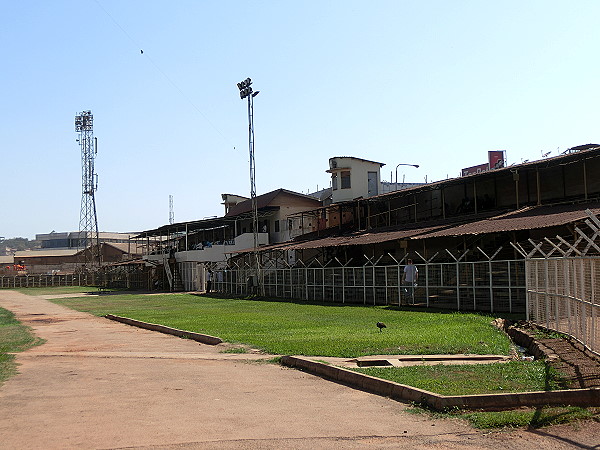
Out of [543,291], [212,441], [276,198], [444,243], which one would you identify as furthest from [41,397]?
[276,198]

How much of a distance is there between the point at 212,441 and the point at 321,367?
533 cm

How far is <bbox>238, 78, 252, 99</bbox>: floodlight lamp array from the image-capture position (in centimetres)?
4659

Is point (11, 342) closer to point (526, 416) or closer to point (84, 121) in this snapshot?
point (526, 416)

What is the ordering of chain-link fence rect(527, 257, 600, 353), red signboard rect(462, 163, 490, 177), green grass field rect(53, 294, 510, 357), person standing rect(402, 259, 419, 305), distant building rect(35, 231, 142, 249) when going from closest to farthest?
chain-link fence rect(527, 257, 600, 353) → green grass field rect(53, 294, 510, 357) → person standing rect(402, 259, 419, 305) → red signboard rect(462, 163, 490, 177) → distant building rect(35, 231, 142, 249)

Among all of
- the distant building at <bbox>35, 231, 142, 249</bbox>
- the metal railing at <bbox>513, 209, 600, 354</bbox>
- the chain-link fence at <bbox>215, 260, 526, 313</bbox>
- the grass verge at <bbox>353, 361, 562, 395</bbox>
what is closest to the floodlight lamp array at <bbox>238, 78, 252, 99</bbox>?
the chain-link fence at <bbox>215, 260, 526, 313</bbox>

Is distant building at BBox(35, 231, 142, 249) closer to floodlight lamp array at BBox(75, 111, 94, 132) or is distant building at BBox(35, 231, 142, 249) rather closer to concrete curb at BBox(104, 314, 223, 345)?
floodlight lamp array at BBox(75, 111, 94, 132)

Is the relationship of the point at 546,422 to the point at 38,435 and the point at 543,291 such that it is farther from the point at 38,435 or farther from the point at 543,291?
the point at 543,291

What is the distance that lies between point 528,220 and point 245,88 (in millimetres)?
23268

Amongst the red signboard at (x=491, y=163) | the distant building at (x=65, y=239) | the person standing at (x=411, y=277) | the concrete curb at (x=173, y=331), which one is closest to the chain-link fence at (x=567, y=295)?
the concrete curb at (x=173, y=331)

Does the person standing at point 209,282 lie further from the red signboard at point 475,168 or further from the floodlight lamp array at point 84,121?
the floodlight lamp array at point 84,121

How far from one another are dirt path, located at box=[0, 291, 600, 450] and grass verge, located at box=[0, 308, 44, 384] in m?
0.37

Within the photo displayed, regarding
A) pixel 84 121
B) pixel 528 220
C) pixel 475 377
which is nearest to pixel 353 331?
pixel 475 377

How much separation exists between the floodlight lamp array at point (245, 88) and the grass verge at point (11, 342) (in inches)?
848

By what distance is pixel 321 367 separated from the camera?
12.9 metres
